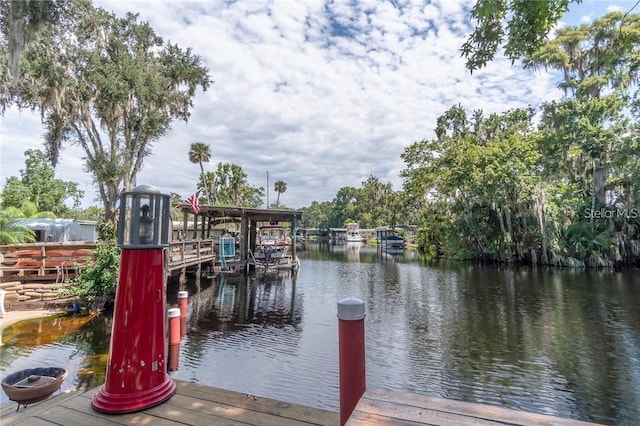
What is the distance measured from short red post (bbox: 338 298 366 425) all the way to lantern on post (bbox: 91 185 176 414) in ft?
5.30

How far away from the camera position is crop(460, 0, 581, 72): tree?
2.61 meters

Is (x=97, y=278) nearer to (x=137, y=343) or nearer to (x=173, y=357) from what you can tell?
(x=173, y=357)

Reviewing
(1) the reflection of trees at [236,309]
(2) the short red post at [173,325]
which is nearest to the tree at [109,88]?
(1) the reflection of trees at [236,309]

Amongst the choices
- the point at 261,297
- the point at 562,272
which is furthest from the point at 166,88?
the point at 562,272

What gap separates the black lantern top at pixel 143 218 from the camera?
2.96 m

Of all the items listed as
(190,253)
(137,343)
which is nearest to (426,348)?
(137,343)

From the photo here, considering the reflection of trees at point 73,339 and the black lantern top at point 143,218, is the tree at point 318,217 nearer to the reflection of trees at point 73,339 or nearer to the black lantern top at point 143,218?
the reflection of trees at point 73,339

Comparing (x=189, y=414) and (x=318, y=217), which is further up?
(x=318, y=217)

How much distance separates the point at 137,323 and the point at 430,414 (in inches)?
94.5

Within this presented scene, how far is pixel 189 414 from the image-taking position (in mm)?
2570

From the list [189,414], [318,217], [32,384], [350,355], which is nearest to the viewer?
[350,355]

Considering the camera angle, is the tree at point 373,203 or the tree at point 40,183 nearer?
the tree at point 40,183

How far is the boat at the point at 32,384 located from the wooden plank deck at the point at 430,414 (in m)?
3.13

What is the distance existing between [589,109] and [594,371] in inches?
805
